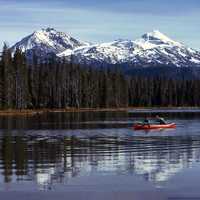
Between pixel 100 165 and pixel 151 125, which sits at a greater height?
pixel 151 125

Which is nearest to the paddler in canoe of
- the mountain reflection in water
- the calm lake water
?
the mountain reflection in water

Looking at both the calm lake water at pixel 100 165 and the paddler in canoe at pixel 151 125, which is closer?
the calm lake water at pixel 100 165

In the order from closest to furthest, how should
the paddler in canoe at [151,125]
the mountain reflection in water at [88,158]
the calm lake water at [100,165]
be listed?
the calm lake water at [100,165] < the mountain reflection in water at [88,158] < the paddler in canoe at [151,125]

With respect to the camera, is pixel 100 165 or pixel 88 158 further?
pixel 88 158

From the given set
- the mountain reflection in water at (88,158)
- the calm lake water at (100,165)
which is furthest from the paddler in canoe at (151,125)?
the calm lake water at (100,165)

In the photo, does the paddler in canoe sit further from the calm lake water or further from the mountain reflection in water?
the calm lake water

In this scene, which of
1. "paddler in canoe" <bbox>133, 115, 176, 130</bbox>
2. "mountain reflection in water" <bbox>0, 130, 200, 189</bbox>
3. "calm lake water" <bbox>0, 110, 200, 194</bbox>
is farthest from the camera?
"paddler in canoe" <bbox>133, 115, 176, 130</bbox>

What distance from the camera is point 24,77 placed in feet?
542

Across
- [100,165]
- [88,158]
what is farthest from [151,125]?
[100,165]

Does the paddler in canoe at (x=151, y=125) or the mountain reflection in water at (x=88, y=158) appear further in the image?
the paddler in canoe at (x=151, y=125)

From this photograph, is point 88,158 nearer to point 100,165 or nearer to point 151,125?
point 100,165

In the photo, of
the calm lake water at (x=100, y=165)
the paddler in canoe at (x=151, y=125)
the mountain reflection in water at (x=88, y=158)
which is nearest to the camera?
the calm lake water at (x=100, y=165)

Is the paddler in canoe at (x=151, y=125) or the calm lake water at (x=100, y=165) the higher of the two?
the paddler in canoe at (x=151, y=125)

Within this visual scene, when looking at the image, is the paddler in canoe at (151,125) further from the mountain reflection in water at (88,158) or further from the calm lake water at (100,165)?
the calm lake water at (100,165)
